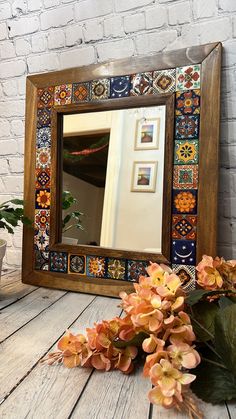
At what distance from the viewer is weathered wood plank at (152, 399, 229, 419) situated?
479 mm

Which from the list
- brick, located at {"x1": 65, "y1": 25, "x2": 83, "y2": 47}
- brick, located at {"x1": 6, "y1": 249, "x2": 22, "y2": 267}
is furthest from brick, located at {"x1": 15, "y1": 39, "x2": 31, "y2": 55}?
brick, located at {"x1": 6, "y1": 249, "x2": 22, "y2": 267}

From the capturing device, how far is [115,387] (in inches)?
21.7

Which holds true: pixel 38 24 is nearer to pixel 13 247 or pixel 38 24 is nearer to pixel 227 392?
pixel 13 247

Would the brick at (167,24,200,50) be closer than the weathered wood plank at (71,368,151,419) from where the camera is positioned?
No

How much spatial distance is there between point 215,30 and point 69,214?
83cm

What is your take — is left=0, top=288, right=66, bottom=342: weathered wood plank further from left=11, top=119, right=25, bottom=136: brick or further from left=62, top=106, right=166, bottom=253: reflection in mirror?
left=11, top=119, right=25, bottom=136: brick

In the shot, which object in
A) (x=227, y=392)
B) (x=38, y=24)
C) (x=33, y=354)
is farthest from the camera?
(x=38, y=24)

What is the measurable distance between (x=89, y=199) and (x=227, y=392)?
0.76 meters

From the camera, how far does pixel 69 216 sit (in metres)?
1.17

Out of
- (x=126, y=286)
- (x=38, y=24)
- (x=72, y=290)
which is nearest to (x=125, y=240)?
(x=126, y=286)

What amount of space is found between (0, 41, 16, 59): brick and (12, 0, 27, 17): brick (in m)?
0.13

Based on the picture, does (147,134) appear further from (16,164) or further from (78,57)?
(16,164)

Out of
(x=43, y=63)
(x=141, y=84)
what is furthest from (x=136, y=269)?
(x=43, y=63)

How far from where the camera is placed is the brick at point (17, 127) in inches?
53.8
